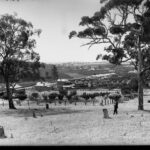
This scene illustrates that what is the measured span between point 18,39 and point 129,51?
Result: 13.2 m

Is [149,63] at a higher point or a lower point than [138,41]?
lower

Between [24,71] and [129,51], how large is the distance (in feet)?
43.6

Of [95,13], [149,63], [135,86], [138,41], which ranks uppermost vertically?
[95,13]

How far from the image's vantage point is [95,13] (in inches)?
1046

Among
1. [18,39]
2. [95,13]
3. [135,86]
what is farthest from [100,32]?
[135,86]

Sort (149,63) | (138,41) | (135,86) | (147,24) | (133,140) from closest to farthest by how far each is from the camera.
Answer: (133,140)
(147,24)
(138,41)
(149,63)
(135,86)

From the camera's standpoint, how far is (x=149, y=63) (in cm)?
2769

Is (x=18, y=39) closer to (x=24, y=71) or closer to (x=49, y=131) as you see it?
(x=24, y=71)
